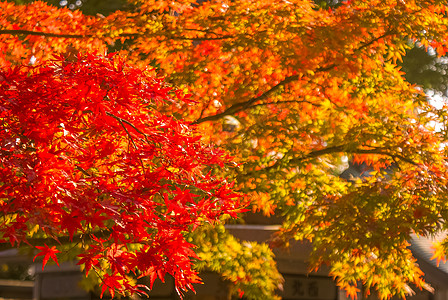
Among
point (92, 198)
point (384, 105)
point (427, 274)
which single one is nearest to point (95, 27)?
point (92, 198)

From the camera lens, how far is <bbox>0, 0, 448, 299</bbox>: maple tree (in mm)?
5730

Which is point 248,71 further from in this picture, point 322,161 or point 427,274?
point 427,274

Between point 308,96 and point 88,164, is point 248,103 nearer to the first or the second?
point 308,96

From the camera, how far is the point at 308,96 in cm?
683

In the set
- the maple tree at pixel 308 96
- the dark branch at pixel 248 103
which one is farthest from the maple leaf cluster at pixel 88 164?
the dark branch at pixel 248 103

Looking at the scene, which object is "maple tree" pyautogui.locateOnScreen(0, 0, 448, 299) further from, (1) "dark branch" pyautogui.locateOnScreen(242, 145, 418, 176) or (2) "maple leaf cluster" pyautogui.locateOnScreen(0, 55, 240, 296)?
(2) "maple leaf cluster" pyautogui.locateOnScreen(0, 55, 240, 296)

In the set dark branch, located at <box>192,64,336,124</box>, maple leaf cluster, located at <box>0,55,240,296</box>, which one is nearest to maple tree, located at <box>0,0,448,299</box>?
dark branch, located at <box>192,64,336,124</box>

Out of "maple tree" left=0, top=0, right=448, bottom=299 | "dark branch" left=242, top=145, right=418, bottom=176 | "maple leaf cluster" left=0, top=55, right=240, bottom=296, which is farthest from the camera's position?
"dark branch" left=242, top=145, right=418, bottom=176

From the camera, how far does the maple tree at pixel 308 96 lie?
18.8 ft

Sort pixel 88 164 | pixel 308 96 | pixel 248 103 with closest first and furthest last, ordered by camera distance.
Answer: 1. pixel 88 164
2. pixel 248 103
3. pixel 308 96

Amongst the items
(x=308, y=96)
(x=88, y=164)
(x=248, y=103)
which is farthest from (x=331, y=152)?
(x=88, y=164)

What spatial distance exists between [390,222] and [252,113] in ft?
8.00

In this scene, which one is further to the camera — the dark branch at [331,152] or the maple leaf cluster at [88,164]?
the dark branch at [331,152]

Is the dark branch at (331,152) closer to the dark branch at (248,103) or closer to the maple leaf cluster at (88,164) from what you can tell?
the dark branch at (248,103)
